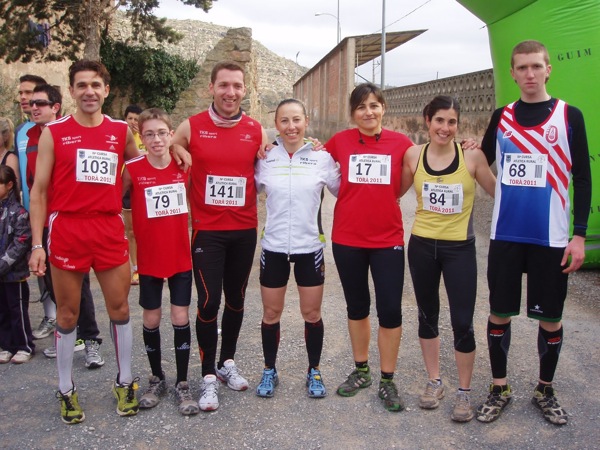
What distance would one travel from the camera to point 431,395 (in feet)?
11.5

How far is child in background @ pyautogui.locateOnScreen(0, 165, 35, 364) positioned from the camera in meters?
4.08

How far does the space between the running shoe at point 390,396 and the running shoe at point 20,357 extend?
8.55ft

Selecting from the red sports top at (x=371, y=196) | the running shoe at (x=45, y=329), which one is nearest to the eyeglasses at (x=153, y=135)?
the red sports top at (x=371, y=196)

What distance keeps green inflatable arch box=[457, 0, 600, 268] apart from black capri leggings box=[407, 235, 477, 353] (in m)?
3.05

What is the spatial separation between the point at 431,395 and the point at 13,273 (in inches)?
119

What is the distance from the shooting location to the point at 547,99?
10.5ft

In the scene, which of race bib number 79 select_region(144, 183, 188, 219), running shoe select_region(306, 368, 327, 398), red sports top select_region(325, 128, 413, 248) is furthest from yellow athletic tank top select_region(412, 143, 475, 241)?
race bib number 79 select_region(144, 183, 188, 219)

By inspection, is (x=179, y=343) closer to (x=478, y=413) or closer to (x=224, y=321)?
(x=224, y=321)

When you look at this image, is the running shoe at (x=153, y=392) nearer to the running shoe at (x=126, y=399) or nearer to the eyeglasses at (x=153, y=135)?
the running shoe at (x=126, y=399)

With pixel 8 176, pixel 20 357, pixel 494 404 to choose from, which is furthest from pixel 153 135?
pixel 494 404

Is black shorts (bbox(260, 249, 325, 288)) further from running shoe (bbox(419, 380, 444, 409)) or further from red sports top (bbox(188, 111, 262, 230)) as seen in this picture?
running shoe (bbox(419, 380, 444, 409))

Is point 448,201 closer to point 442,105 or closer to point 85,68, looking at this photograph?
point 442,105

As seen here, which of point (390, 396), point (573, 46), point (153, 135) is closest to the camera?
point (153, 135)

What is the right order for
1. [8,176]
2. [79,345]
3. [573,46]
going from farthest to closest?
[573,46] → [79,345] → [8,176]
